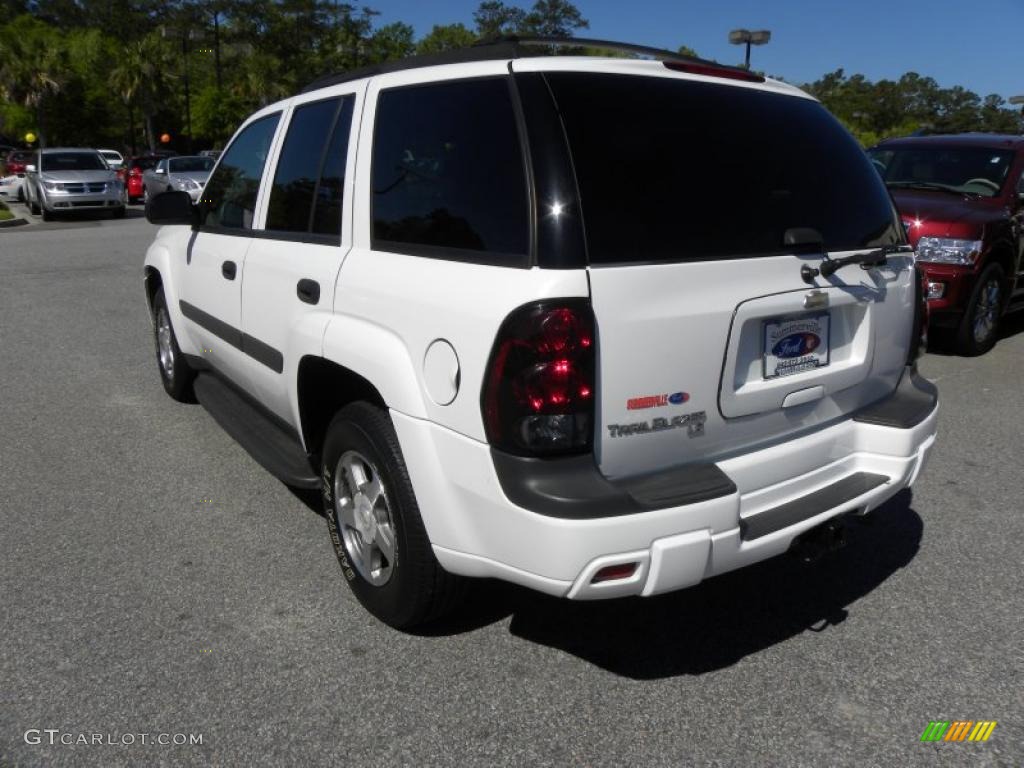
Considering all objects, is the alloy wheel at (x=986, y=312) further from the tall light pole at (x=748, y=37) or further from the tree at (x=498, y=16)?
the tree at (x=498, y=16)

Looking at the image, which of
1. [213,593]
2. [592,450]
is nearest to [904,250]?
[592,450]

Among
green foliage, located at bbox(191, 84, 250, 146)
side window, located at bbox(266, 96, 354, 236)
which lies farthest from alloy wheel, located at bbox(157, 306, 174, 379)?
green foliage, located at bbox(191, 84, 250, 146)

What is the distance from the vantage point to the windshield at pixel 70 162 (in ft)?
70.2

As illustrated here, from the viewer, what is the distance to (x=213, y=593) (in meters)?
3.37

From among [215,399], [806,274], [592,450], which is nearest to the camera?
[592,450]

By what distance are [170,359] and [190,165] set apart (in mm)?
19925

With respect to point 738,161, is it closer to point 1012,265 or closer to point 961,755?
point 961,755

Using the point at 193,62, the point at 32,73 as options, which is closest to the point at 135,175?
the point at 32,73

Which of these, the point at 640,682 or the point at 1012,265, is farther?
the point at 1012,265

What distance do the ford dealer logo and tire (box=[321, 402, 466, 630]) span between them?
1229 millimetres

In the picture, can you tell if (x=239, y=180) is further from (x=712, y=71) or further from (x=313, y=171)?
(x=712, y=71)

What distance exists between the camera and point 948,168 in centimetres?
821

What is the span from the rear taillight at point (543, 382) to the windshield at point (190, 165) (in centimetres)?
2307

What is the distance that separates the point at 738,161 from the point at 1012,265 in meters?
6.09
